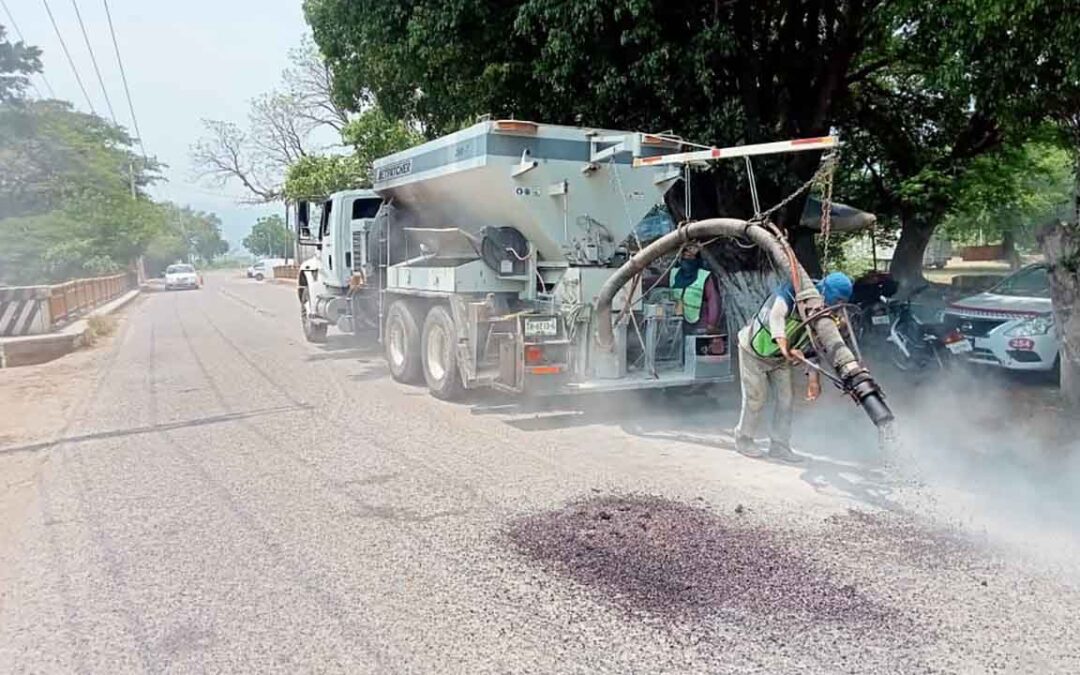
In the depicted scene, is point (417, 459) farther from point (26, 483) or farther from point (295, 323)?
point (295, 323)

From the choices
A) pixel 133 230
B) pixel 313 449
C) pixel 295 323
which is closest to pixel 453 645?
pixel 313 449

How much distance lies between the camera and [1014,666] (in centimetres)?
335

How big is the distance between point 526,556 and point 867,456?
3.53m

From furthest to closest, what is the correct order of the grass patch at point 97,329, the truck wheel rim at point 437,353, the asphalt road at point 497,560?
the grass patch at point 97,329, the truck wheel rim at point 437,353, the asphalt road at point 497,560

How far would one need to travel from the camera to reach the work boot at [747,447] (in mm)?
6711

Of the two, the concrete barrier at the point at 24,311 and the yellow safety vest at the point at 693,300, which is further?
the concrete barrier at the point at 24,311

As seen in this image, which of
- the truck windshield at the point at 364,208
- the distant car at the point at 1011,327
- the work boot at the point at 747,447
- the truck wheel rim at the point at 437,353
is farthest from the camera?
the truck windshield at the point at 364,208

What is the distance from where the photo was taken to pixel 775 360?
6484mm

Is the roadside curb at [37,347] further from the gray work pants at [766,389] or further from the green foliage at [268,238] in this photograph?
the green foliage at [268,238]

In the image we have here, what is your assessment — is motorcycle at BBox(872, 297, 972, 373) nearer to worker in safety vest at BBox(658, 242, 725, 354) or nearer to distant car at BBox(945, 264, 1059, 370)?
distant car at BBox(945, 264, 1059, 370)

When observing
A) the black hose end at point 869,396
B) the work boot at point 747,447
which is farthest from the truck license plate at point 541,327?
the black hose end at point 869,396

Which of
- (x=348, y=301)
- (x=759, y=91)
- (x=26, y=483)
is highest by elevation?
(x=759, y=91)

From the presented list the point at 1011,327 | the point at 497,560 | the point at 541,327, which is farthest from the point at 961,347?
the point at 497,560

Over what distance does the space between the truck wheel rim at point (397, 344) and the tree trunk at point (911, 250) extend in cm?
1205
